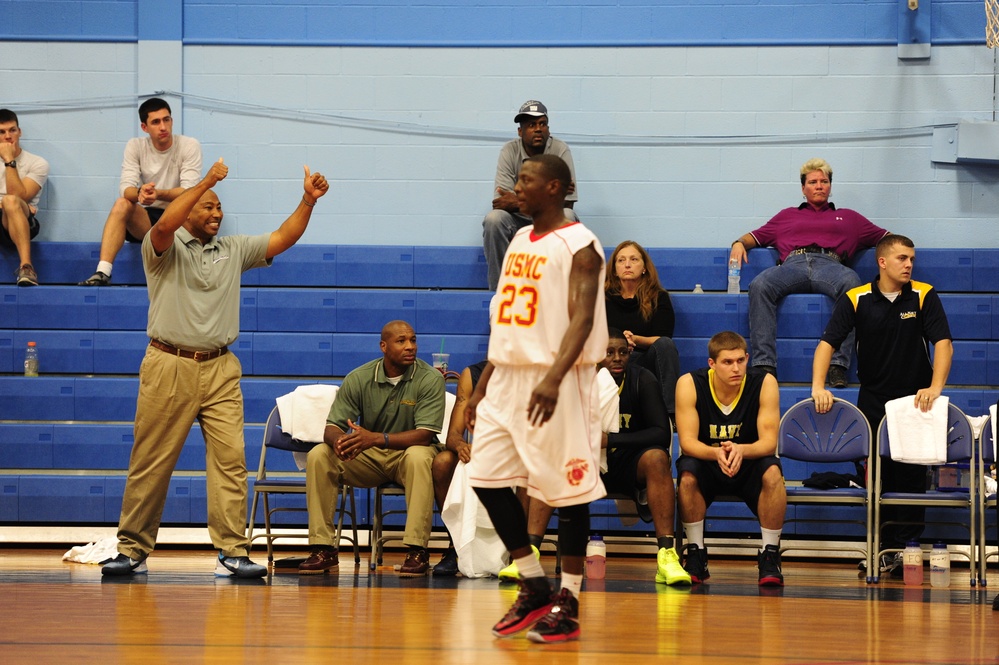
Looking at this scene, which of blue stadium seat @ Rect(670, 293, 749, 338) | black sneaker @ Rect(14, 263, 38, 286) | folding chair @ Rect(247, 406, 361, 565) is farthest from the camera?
black sneaker @ Rect(14, 263, 38, 286)

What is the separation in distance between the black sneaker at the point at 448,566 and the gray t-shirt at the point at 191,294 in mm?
1613

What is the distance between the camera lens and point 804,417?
6840 mm

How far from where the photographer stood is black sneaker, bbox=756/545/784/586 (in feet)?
19.3

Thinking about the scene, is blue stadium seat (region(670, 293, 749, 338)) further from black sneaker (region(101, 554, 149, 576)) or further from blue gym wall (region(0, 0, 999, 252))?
black sneaker (region(101, 554, 149, 576))

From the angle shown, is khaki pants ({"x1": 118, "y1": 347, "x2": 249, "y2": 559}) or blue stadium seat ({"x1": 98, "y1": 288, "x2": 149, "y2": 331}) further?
blue stadium seat ({"x1": 98, "y1": 288, "x2": 149, "y2": 331})

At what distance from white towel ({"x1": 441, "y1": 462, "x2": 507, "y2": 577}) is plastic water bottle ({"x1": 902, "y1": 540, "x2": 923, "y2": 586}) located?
2096mm

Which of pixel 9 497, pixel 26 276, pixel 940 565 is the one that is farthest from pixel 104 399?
pixel 940 565

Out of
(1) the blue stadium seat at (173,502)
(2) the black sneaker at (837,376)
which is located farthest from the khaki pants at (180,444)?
(2) the black sneaker at (837,376)

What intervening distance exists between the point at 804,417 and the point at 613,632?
299 cm

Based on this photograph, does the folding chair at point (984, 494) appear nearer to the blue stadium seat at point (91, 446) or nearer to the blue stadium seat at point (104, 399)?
the blue stadium seat at point (91, 446)

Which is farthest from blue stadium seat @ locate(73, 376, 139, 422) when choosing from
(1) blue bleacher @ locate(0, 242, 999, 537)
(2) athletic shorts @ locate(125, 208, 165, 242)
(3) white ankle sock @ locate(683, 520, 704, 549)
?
(3) white ankle sock @ locate(683, 520, 704, 549)

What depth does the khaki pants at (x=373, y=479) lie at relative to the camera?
632 cm

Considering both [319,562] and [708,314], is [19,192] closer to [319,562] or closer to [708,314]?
[319,562]

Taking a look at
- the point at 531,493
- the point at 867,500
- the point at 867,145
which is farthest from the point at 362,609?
the point at 867,145
